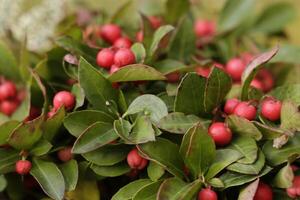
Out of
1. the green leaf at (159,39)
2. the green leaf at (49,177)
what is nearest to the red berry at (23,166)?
the green leaf at (49,177)

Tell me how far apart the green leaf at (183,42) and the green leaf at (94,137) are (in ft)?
0.87

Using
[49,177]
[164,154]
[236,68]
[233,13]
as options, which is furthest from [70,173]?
[233,13]

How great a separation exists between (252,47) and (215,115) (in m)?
0.41

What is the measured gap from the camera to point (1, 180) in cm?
77

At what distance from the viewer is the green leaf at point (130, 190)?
2.34 ft

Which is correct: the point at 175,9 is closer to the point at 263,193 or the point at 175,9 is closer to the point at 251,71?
the point at 251,71

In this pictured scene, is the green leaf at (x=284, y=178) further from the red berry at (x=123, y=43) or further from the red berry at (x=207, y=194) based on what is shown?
the red berry at (x=123, y=43)

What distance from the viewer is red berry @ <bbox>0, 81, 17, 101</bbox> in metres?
0.92

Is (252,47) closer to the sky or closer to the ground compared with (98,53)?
closer to the ground

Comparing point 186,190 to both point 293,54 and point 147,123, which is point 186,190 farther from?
point 293,54

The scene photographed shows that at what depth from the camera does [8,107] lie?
0.92 metres

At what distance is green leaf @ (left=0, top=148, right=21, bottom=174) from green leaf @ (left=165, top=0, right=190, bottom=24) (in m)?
0.43

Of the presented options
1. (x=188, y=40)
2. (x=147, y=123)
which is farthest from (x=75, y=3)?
(x=147, y=123)

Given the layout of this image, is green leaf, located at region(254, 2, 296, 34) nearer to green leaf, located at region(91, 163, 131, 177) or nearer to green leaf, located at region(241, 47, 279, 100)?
green leaf, located at region(241, 47, 279, 100)
